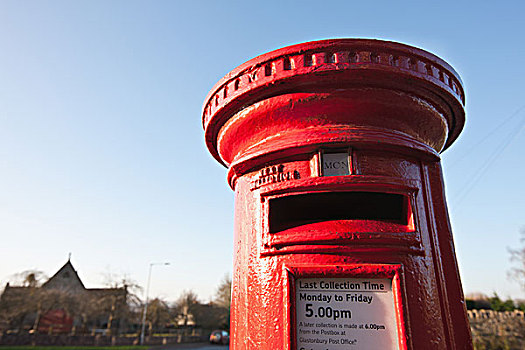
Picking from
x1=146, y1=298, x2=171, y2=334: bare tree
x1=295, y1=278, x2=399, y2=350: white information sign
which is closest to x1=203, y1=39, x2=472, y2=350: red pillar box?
x1=295, y1=278, x2=399, y2=350: white information sign

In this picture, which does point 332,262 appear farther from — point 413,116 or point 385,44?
point 385,44

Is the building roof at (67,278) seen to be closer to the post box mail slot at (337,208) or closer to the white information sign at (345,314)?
the post box mail slot at (337,208)

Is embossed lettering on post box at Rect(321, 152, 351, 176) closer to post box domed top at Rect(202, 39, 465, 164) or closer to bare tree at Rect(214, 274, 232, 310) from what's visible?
post box domed top at Rect(202, 39, 465, 164)

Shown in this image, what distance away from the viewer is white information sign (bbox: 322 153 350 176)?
1.33 metres

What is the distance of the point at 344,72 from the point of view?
1.36 meters

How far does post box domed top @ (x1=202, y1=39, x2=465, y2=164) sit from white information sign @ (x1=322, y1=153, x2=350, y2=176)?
0.29 metres

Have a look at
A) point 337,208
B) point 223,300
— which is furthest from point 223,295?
point 337,208

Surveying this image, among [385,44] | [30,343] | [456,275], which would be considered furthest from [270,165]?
[30,343]

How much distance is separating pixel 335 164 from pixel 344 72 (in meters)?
0.38

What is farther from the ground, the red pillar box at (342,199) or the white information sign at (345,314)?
the red pillar box at (342,199)

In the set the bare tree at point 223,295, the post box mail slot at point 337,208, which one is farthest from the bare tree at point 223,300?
the post box mail slot at point 337,208

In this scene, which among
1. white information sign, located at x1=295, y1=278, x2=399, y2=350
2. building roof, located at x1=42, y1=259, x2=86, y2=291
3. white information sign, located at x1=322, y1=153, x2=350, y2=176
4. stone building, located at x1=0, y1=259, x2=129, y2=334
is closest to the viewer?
white information sign, located at x1=295, y1=278, x2=399, y2=350

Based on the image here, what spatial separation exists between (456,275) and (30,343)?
28527 mm

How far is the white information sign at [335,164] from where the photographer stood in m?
1.33
